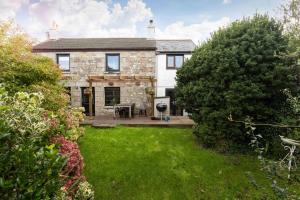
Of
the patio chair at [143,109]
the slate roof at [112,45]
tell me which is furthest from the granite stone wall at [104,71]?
the slate roof at [112,45]

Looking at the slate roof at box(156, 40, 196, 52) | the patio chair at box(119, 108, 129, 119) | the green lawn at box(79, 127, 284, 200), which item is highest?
the slate roof at box(156, 40, 196, 52)

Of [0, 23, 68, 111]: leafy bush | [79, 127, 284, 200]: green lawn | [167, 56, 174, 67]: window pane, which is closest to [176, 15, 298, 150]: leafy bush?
[79, 127, 284, 200]: green lawn

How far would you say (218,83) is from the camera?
9.18 meters

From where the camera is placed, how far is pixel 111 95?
59.8 feet

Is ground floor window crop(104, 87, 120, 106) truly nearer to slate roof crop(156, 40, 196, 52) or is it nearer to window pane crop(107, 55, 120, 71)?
window pane crop(107, 55, 120, 71)

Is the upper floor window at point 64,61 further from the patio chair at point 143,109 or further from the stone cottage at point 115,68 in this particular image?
the patio chair at point 143,109

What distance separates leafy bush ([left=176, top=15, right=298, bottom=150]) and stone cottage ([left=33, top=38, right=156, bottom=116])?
8.65 meters

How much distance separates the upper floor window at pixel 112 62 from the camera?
59.5ft

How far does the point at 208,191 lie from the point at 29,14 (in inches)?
411

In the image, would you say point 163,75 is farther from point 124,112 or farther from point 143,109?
point 124,112

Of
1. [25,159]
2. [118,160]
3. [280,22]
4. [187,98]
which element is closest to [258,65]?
[280,22]

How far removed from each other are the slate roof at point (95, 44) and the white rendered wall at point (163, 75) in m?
1.16

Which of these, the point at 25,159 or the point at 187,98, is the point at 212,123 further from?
the point at 25,159

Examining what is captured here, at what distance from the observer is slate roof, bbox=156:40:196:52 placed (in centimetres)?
1803
